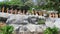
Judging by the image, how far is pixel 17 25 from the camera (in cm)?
934

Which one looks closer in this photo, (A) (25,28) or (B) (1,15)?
(A) (25,28)

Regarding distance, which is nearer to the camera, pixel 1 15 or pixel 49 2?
pixel 1 15

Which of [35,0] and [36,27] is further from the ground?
[35,0]

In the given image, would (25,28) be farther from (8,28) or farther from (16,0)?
(16,0)

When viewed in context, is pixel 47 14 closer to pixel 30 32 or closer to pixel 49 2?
pixel 49 2

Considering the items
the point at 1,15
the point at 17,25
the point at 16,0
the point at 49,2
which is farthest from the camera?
the point at 16,0

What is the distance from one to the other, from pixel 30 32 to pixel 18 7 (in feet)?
20.2

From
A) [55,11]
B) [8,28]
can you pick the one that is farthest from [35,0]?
[8,28]

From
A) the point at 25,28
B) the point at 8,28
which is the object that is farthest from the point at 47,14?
the point at 8,28

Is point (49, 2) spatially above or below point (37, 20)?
above

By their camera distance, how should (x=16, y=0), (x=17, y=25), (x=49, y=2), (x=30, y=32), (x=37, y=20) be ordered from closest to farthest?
(x=30, y=32), (x=17, y=25), (x=37, y=20), (x=49, y=2), (x=16, y=0)

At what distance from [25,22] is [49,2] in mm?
3122

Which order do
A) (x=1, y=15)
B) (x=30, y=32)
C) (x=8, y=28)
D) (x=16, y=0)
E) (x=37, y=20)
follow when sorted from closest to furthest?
1. (x=8, y=28)
2. (x=30, y=32)
3. (x=37, y=20)
4. (x=1, y=15)
5. (x=16, y=0)

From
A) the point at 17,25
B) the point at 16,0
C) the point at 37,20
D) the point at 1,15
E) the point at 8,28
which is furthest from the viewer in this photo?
the point at 16,0
